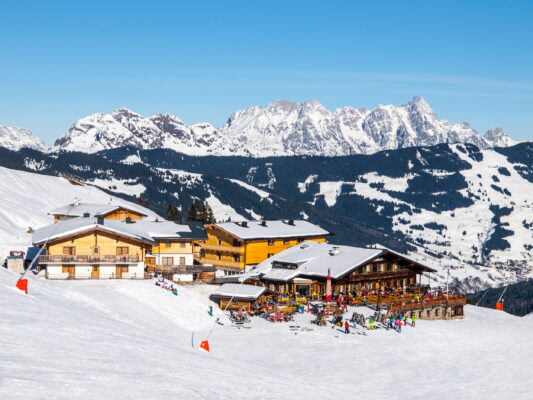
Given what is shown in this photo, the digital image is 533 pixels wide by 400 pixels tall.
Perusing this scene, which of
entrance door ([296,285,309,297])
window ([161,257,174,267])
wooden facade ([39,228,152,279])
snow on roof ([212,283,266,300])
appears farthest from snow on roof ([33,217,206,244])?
entrance door ([296,285,309,297])

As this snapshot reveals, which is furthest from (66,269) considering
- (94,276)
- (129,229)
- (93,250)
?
(129,229)

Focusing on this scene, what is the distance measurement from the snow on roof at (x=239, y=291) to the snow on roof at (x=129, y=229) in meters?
9.61

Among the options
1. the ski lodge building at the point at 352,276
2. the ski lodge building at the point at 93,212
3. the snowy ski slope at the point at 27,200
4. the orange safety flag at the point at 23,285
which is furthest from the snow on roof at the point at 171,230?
the orange safety flag at the point at 23,285

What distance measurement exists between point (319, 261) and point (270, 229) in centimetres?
1762

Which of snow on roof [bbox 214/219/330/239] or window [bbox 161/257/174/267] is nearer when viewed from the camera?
A: window [bbox 161/257/174/267]

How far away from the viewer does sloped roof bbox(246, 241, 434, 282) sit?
233 ft

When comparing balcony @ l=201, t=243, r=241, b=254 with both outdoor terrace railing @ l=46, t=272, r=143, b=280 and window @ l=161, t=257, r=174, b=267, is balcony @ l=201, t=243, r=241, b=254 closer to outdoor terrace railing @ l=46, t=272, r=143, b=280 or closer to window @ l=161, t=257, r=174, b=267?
window @ l=161, t=257, r=174, b=267

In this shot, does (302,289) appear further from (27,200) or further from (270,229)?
(27,200)

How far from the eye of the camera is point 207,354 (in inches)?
1529

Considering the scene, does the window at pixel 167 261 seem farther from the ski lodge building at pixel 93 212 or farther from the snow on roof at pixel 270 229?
the ski lodge building at pixel 93 212

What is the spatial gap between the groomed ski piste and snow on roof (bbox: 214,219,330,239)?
70.3 feet

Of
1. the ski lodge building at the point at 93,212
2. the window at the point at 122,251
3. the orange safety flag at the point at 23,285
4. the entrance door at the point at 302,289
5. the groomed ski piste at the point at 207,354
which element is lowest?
the groomed ski piste at the point at 207,354

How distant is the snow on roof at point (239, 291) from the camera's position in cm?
6238

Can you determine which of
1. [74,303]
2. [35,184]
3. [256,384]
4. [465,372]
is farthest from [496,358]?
[35,184]
